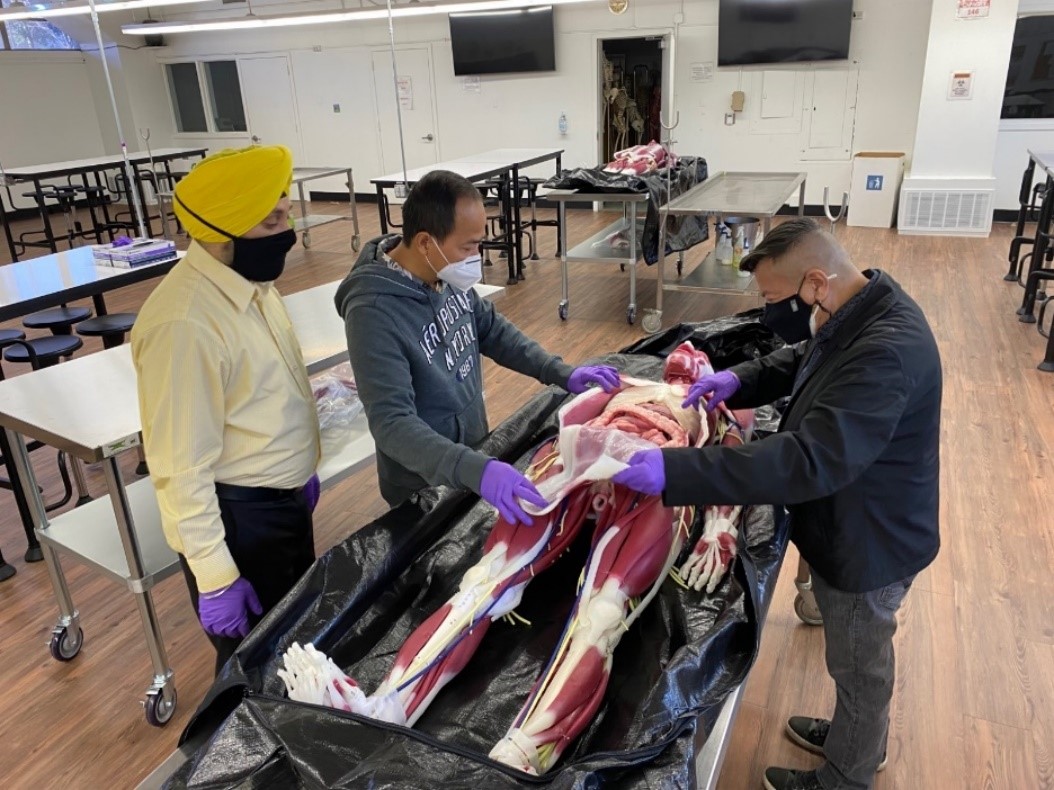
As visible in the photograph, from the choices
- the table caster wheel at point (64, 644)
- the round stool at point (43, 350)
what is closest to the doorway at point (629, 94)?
the round stool at point (43, 350)

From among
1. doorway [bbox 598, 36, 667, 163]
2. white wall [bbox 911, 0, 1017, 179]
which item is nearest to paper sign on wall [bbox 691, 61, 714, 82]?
doorway [bbox 598, 36, 667, 163]

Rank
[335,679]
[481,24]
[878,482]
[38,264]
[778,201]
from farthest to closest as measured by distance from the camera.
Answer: [481,24] → [778,201] → [38,264] → [878,482] → [335,679]

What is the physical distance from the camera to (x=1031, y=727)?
206 centimetres

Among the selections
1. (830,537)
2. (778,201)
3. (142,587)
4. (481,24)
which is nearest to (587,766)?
(830,537)

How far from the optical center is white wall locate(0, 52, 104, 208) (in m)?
10.3

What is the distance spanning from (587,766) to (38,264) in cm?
396

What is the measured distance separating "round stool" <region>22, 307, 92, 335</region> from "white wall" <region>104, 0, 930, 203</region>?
6822mm

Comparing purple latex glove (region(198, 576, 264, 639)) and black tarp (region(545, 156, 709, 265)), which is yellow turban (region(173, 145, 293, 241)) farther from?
black tarp (region(545, 156, 709, 265))

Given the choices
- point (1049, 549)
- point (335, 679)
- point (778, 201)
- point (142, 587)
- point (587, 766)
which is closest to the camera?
point (587, 766)

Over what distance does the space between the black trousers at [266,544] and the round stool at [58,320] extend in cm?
252

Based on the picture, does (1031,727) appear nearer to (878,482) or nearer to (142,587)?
(878,482)

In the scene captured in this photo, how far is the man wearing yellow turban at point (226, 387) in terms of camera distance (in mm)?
1519

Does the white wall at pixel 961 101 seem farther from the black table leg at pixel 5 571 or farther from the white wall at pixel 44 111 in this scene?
the white wall at pixel 44 111

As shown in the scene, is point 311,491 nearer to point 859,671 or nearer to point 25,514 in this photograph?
point 859,671
